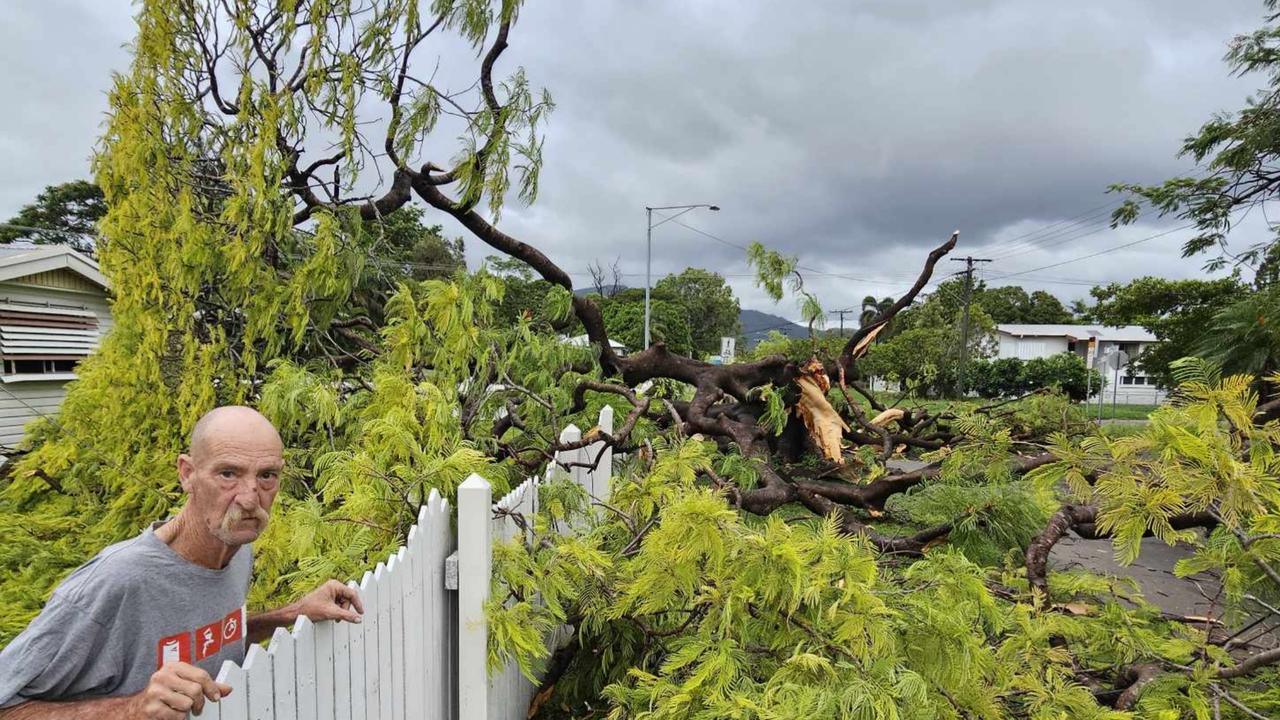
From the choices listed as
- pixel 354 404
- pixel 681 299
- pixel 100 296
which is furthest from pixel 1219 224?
pixel 681 299

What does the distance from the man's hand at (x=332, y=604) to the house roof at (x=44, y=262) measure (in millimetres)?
9775

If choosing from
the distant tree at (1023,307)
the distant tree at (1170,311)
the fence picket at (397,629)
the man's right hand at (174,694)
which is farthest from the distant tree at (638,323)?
the distant tree at (1023,307)

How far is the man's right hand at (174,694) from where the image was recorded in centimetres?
90

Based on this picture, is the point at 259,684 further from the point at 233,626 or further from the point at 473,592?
the point at 473,592

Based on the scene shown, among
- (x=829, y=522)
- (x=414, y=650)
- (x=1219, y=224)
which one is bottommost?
(x=414, y=650)

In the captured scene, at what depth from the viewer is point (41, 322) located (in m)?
9.84

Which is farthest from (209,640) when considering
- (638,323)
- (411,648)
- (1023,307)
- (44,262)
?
(1023,307)

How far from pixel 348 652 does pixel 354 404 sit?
168 cm

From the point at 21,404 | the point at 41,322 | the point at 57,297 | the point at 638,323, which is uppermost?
the point at 638,323

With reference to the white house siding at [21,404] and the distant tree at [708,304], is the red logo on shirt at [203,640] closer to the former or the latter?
the white house siding at [21,404]

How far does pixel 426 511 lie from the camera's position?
1.81 m

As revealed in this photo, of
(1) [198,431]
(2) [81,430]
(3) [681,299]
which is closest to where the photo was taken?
(1) [198,431]

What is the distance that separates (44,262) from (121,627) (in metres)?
11.8

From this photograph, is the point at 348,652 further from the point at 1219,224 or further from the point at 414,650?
the point at 1219,224
